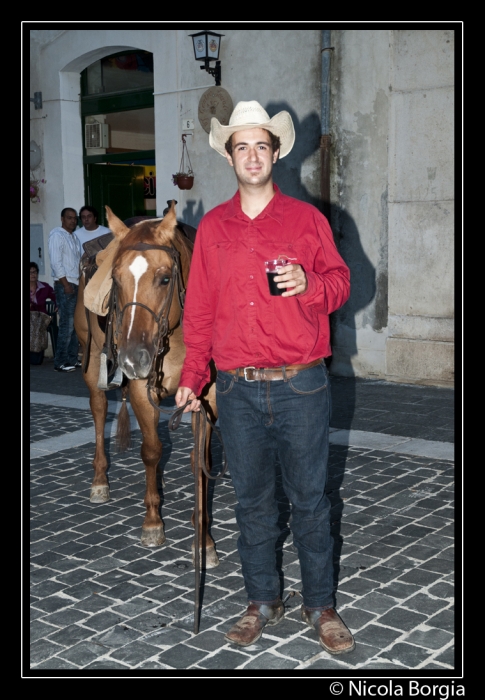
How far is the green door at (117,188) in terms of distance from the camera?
584 inches

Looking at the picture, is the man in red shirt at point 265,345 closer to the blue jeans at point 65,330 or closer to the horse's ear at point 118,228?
the horse's ear at point 118,228

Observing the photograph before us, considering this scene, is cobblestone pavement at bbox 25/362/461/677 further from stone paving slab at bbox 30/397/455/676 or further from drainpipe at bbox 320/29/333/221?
drainpipe at bbox 320/29/333/221

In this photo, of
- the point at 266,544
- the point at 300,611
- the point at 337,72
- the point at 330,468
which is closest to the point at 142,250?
the point at 266,544

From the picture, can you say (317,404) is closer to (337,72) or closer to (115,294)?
(115,294)

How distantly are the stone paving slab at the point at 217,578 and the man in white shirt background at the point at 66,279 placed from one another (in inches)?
222

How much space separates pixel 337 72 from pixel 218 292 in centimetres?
791

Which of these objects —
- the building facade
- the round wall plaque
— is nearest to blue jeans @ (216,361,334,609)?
the building facade

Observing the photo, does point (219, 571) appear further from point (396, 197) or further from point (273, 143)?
point (396, 197)

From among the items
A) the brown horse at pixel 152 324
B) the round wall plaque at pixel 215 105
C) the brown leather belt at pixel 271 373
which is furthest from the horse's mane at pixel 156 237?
the round wall plaque at pixel 215 105

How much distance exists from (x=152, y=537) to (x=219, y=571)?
2.02 ft

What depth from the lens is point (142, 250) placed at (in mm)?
4480

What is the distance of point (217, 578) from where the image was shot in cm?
466

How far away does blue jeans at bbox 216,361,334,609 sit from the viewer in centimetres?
359

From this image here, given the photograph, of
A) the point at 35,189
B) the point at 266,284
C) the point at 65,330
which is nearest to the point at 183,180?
the point at 65,330
